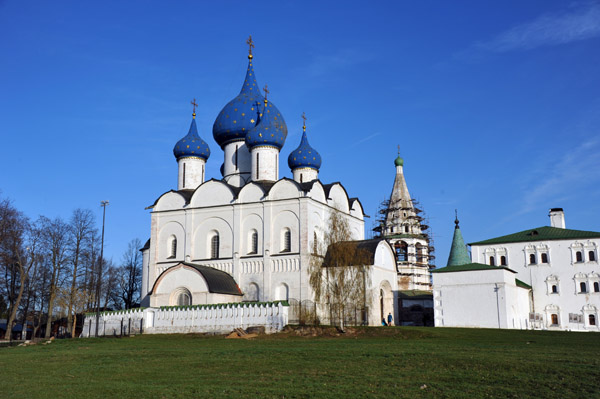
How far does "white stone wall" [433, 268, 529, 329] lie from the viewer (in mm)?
30312

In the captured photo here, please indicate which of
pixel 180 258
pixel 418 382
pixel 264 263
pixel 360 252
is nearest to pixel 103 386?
pixel 418 382

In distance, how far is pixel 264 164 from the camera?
3588 centimetres

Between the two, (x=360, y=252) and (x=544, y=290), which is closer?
(x=360, y=252)

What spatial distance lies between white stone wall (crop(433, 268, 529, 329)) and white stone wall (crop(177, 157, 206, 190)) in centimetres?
1575

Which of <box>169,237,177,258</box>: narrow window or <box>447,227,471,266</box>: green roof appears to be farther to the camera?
<box>447,227,471,266</box>: green roof

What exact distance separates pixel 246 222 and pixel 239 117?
740 cm

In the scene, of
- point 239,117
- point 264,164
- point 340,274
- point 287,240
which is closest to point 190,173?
point 239,117

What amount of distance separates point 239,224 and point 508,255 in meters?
16.1

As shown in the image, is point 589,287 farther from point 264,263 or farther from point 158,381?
point 158,381

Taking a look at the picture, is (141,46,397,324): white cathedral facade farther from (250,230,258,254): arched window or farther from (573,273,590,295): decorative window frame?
(573,273,590,295): decorative window frame

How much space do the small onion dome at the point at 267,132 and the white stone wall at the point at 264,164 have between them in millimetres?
315

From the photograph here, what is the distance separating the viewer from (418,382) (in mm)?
11391

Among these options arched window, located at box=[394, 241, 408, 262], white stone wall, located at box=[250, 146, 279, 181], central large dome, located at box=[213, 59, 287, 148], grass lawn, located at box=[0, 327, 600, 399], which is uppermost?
central large dome, located at box=[213, 59, 287, 148]

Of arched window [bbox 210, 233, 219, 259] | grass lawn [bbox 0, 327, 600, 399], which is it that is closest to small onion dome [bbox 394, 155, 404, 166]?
arched window [bbox 210, 233, 219, 259]
